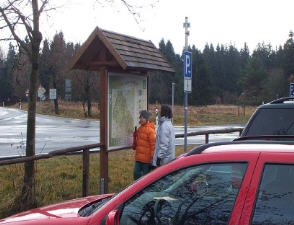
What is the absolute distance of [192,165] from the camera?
3262mm

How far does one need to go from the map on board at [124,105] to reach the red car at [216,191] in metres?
5.32

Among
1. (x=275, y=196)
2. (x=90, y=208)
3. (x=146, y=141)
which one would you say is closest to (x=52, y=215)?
(x=90, y=208)

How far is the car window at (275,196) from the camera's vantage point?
118 inches

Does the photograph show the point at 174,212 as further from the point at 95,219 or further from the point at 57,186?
the point at 57,186

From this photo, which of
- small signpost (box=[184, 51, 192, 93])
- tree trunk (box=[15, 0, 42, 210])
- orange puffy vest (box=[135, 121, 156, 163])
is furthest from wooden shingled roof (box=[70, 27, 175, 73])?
small signpost (box=[184, 51, 192, 93])

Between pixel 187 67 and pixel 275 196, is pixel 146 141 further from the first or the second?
pixel 275 196

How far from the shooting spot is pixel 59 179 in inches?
395

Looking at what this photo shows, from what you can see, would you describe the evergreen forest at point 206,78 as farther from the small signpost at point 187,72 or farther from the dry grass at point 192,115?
the small signpost at point 187,72

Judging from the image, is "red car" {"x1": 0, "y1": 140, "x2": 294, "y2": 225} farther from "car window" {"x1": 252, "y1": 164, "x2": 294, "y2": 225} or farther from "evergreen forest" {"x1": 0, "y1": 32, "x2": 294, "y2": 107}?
"evergreen forest" {"x1": 0, "y1": 32, "x2": 294, "y2": 107}

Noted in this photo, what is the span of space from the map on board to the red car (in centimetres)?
532

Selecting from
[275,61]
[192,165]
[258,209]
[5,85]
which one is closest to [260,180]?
[258,209]

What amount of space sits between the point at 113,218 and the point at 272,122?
518cm

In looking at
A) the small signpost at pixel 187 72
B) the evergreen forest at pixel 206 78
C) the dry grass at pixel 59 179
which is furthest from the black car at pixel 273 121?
the evergreen forest at pixel 206 78

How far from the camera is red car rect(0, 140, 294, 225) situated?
304 centimetres
